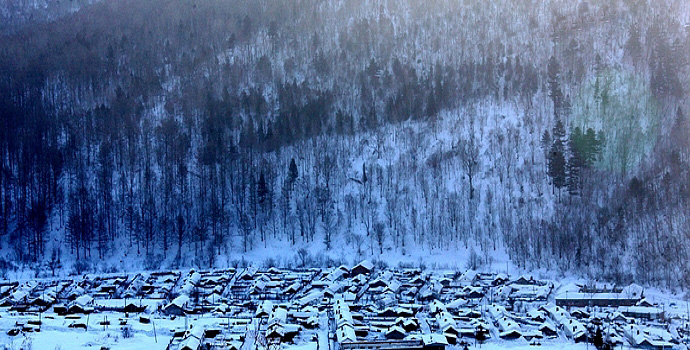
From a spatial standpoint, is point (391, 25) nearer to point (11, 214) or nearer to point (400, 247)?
point (400, 247)

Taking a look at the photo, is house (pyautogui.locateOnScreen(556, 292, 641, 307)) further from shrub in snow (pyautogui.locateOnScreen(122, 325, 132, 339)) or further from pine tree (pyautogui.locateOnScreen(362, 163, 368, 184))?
pine tree (pyautogui.locateOnScreen(362, 163, 368, 184))

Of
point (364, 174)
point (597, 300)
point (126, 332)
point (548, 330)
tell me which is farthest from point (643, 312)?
point (364, 174)

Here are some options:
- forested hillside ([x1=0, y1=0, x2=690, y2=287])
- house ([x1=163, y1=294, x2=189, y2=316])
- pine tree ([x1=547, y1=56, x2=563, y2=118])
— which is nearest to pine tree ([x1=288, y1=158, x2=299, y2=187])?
forested hillside ([x1=0, y1=0, x2=690, y2=287])

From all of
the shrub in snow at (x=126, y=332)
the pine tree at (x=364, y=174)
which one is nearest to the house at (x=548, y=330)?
the shrub in snow at (x=126, y=332)

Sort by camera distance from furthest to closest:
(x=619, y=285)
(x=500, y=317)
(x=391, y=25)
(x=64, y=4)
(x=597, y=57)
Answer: (x=64, y=4)
(x=391, y=25)
(x=597, y=57)
(x=619, y=285)
(x=500, y=317)

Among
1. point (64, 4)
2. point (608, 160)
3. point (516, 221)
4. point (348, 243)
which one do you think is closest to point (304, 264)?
point (348, 243)
